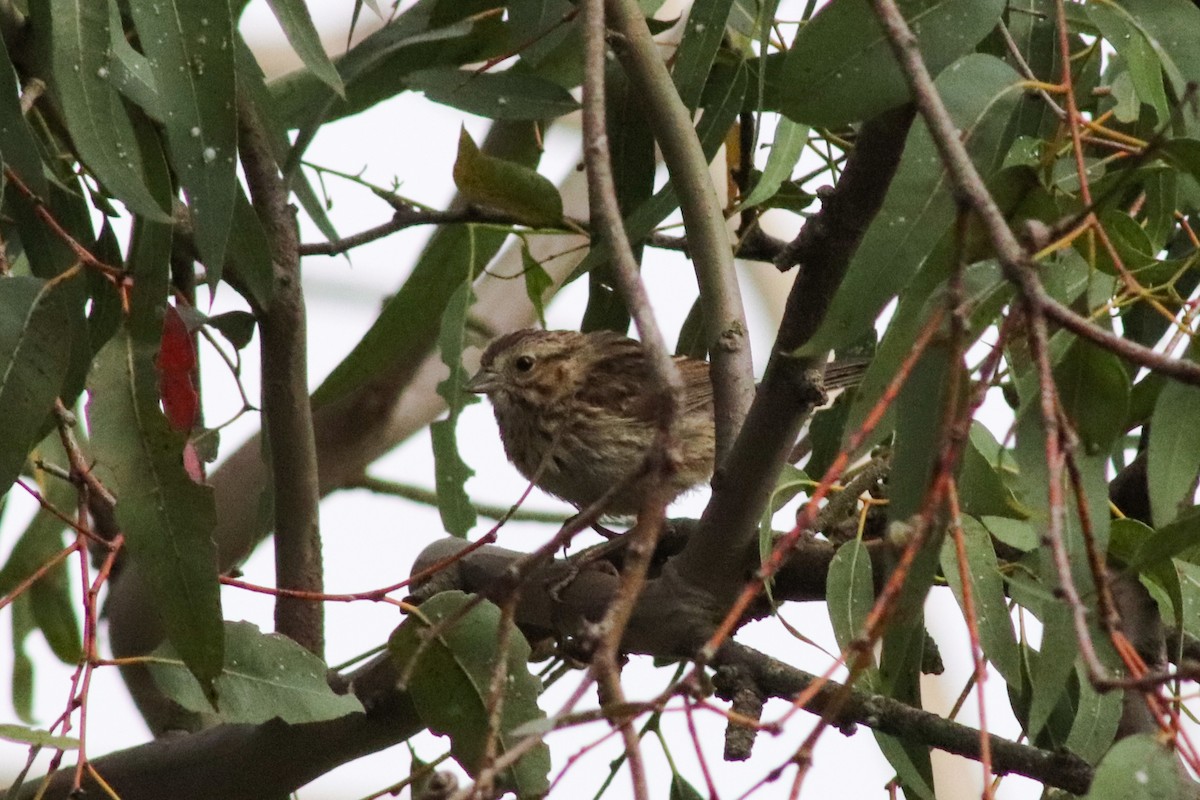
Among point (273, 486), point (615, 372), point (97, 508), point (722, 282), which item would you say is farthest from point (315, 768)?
point (615, 372)

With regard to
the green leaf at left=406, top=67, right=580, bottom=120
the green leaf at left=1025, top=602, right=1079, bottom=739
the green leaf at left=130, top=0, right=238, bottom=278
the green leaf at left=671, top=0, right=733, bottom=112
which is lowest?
the green leaf at left=1025, top=602, right=1079, bottom=739

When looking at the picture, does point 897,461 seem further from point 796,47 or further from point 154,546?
point 154,546

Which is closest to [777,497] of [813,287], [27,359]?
[813,287]

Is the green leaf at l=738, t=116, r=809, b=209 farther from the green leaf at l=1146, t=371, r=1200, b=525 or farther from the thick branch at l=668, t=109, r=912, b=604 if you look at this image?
the green leaf at l=1146, t=371, r=1200, b=525

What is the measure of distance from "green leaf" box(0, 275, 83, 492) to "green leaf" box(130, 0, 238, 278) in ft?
0.89

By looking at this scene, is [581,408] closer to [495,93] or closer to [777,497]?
[495,93]

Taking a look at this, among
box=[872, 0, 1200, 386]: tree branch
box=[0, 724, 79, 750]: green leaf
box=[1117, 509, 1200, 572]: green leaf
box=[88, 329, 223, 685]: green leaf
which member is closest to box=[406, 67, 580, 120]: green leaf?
box=[88, 329, 223, 685]: green leaf

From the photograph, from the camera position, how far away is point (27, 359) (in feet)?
7.25

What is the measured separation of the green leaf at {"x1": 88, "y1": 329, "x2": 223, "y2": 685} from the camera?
6.87 ft

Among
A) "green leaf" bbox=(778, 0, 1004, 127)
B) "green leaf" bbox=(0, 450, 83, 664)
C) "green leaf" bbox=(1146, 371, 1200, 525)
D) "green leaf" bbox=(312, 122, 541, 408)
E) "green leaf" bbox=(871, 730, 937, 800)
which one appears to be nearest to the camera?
"green leaf" bbox=(778, 0, 1004, 127)

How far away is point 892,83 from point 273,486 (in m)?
1.63

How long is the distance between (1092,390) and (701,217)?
0.91m

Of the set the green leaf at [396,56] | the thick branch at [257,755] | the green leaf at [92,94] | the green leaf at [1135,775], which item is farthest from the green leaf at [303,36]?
the green leaf at [1135,775]

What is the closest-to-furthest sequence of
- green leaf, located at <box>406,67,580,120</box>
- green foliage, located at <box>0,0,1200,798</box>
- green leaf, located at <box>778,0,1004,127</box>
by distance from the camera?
green foliage, located at <box>0,0,1200,798</box> → green leaf, located at <box>778,0,1004,127</box> → green leaf, located at <box>406,67,580,120</box>
